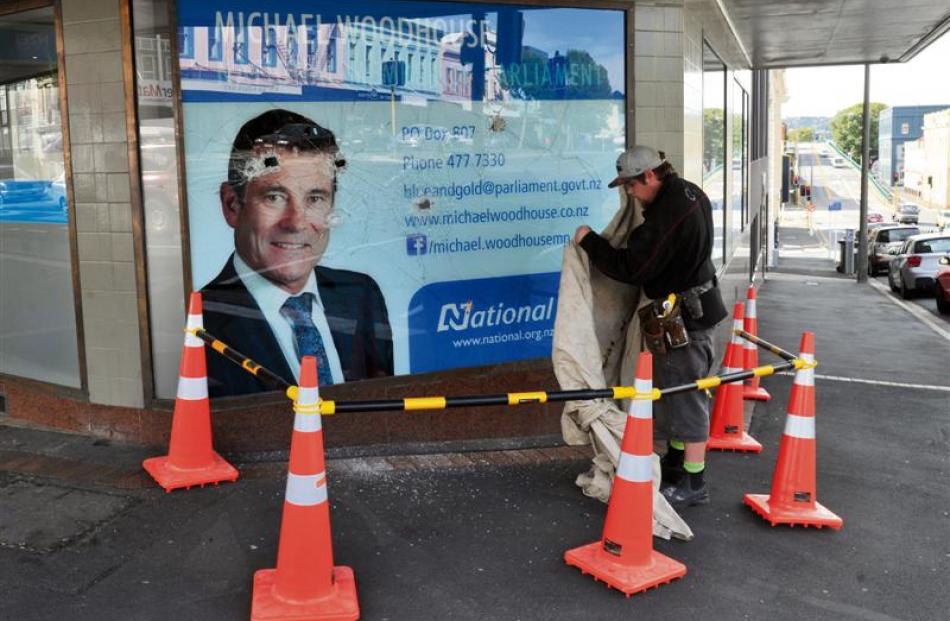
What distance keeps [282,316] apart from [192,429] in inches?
35.1

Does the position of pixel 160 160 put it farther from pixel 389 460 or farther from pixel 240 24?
pixel 389 460

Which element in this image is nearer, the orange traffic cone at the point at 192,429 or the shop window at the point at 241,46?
the orange traffic cone at the point at 192,429

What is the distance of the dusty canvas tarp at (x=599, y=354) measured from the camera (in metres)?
4.80

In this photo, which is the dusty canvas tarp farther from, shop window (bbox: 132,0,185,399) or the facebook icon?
shop window (bbox: 132,0,185,399)

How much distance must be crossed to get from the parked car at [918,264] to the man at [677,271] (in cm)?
1681

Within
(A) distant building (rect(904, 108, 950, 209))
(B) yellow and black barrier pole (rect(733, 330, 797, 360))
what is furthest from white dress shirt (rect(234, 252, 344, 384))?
(A) distant building (rect(904, 108, 950, 209))

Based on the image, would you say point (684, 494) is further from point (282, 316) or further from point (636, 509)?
point (282, 316)

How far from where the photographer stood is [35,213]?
6.09 meters

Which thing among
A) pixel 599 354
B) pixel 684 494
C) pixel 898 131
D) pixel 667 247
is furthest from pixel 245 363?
pixel 898 131

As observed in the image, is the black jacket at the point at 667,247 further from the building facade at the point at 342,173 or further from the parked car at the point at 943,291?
the parked car at the point at 943,291

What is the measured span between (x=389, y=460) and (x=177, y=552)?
1.63 m

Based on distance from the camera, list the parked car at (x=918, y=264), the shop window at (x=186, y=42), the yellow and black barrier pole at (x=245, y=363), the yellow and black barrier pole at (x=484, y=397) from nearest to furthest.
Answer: the yellow and black barrier pole at (x=484, y=397)
the yellow and black barrier pole at (x=245, y=363)
the shop window at (x=186, y=42)
the parked car at (x=918, y=264)

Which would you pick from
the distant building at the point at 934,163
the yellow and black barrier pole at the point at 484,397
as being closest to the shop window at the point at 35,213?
the yellow and black barrier pole at the point at 484,397

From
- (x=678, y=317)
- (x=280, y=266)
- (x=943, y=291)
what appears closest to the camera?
(x=678, y=317)
